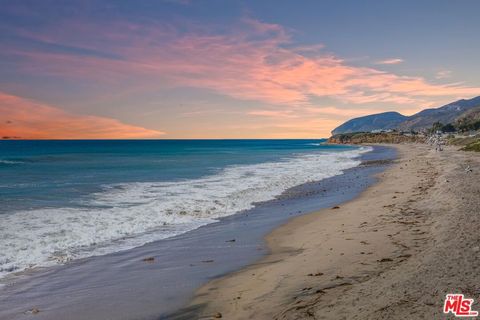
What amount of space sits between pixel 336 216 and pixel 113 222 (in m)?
10.6

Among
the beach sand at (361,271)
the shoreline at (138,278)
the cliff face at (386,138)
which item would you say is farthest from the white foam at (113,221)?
the cliff face at (386,138)

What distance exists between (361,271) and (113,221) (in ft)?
39.8

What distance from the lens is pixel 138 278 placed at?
9945mm

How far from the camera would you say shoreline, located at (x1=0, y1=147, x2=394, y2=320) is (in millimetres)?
8047

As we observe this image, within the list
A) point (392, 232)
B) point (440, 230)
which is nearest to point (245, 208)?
point (392, 232)

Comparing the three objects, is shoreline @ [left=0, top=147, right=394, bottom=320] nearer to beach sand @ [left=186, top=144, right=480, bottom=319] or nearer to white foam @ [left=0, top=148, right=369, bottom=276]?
beach sand @ [left=186, top=144, right=480, bottom=319]

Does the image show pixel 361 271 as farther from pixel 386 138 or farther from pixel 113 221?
pixel 386 138

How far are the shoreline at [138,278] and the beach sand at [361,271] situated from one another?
692 millimetres

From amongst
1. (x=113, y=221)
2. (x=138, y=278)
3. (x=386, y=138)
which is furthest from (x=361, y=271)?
(x=386, y=138)

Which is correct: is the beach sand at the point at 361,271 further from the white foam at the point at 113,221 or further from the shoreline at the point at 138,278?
the white foam at the point at 113,221

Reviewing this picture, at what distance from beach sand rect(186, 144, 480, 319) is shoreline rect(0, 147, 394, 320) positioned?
692mm

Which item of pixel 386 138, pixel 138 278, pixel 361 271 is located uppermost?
pixel 386 138

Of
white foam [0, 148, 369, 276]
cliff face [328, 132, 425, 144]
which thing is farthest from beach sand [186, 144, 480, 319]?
cliff face [328, 132, 425, 144]

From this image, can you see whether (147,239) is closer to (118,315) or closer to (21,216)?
(118,315)
